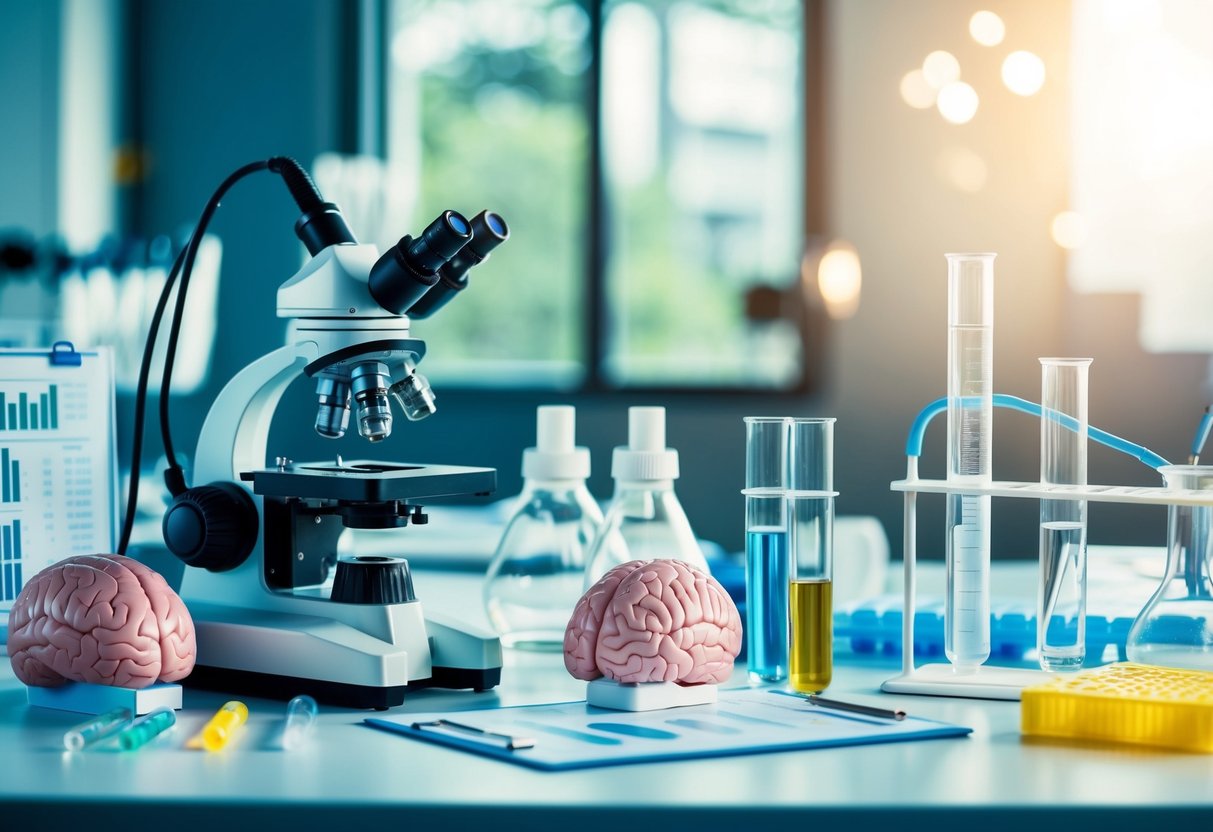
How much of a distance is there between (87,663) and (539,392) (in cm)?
301

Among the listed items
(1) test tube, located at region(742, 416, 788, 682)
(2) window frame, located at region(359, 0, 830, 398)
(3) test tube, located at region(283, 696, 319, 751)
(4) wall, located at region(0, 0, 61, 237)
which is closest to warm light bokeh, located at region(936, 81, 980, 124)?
(2) window frame, located at region(359, 0, 830, 398)

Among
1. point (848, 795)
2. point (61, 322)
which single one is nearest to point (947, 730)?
point (848, 795)

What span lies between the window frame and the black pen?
113 inches

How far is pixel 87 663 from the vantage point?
92 centimetres

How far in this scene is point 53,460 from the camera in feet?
4.01

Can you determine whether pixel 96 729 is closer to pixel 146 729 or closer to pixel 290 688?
pixel 146 729

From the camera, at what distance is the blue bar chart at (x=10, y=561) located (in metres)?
1.18

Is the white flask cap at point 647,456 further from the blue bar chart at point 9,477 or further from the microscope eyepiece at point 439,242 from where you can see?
the blue bar chart at point 9,477

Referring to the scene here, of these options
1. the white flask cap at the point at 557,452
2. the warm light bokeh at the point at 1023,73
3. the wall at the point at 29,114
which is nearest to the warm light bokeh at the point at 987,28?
the warm light bokeh at the point at 1023,73

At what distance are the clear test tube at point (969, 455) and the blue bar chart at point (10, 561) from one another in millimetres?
822

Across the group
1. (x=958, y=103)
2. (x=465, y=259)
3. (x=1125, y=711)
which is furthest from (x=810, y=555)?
(x=958, y=103)

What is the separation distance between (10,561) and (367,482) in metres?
0.41

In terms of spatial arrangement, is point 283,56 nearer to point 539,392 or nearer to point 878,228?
point 539,392

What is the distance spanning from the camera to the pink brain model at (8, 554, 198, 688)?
92cm
